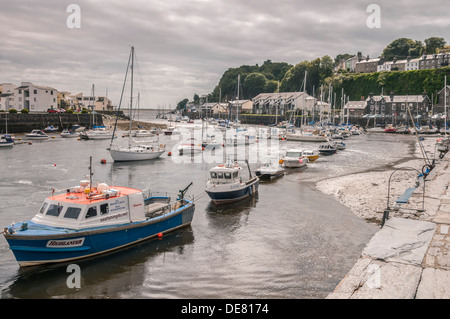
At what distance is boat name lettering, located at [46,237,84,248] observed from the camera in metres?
16.4

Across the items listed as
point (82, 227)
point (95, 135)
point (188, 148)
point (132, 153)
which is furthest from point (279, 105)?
point (82, 227)

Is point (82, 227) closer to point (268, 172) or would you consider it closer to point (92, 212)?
point (92, 212)

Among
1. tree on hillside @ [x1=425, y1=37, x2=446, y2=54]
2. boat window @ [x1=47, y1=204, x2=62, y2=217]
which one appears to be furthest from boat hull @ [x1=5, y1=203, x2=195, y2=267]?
tree on hillside @ [x1=425, y1=37, x2=446, y2=54]

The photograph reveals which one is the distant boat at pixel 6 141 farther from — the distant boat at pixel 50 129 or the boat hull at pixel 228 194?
the boat hull at pixel 228 194

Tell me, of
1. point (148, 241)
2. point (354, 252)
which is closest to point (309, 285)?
point (354, 252)

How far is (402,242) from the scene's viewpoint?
13.4 meters

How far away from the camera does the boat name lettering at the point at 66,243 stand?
1639 centimetres

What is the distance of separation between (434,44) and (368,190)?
167712mm

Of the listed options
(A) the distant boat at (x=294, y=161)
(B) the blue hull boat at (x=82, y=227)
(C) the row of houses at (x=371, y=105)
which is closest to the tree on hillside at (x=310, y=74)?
(C) the row of houses at (x=371, y=105)

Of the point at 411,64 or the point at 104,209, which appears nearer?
the point at 104,209

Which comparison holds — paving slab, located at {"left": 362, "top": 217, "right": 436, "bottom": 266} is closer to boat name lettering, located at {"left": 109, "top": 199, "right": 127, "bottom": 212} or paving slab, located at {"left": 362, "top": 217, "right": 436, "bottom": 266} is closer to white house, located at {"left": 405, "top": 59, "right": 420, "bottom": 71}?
boat name lettering, located at {"left": 109, "top": 199, "right": 127, "bottom": 212}

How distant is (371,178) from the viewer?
39156mm
